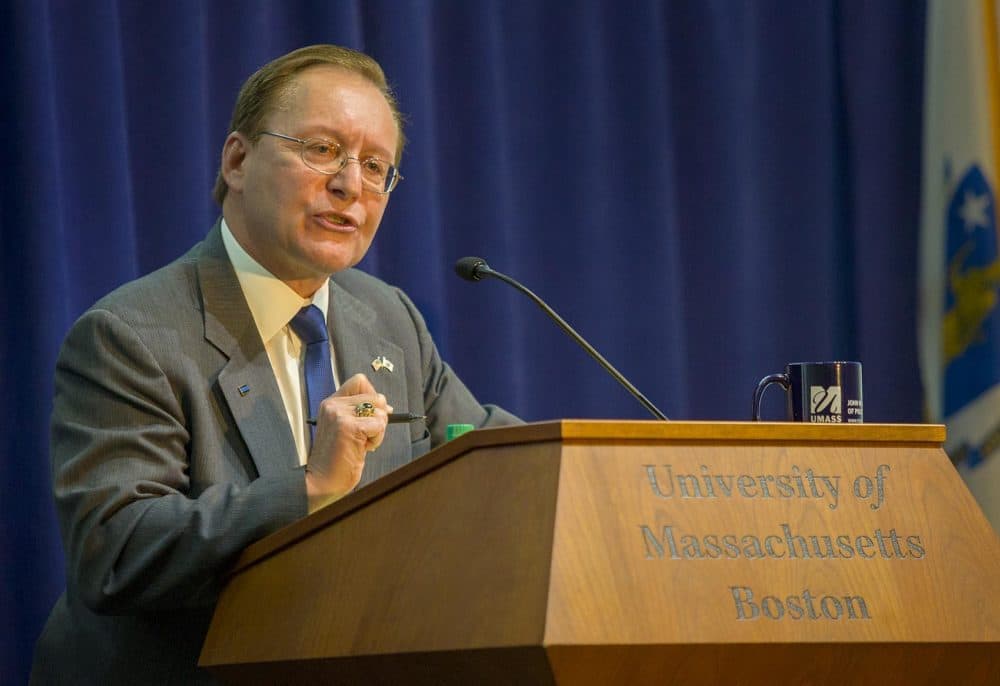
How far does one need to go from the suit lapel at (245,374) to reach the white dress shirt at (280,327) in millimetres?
28

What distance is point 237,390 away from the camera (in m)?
2.22

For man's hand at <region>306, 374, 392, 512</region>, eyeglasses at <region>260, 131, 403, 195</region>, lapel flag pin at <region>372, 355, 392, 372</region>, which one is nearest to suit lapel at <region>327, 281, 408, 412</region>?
lapel flag pin at <region>372, 355, 392, 372</region>

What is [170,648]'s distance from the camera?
2143mm

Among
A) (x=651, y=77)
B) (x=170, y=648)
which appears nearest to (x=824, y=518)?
(x=170, y=648)

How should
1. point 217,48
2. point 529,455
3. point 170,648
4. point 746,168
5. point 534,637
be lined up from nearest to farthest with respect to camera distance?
point 534,637
point 529,455
point 170,648
point 217,48
point 746,168

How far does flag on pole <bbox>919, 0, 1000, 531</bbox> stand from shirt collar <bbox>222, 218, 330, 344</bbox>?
2.16 m

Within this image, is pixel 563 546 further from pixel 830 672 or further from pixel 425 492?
pixel 830 672

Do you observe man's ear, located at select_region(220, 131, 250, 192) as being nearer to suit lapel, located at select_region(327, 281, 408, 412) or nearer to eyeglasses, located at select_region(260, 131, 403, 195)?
eyeglasses, located at select_region(260, 131, 403, 195)

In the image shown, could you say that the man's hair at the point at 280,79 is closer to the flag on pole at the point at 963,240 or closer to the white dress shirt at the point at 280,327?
the white dress shirt at the point at 280,327

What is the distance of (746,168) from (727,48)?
35cm

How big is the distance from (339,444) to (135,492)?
326 millimetres

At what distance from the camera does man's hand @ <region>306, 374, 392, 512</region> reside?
6.30 ft

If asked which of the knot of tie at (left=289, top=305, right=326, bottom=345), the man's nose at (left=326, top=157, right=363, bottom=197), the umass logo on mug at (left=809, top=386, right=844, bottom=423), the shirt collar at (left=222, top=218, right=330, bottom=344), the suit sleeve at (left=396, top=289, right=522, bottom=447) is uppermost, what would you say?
the man's nose at (left=326, top=157, right=363, bottom=197)

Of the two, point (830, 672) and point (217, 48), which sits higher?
point (217, 48)
